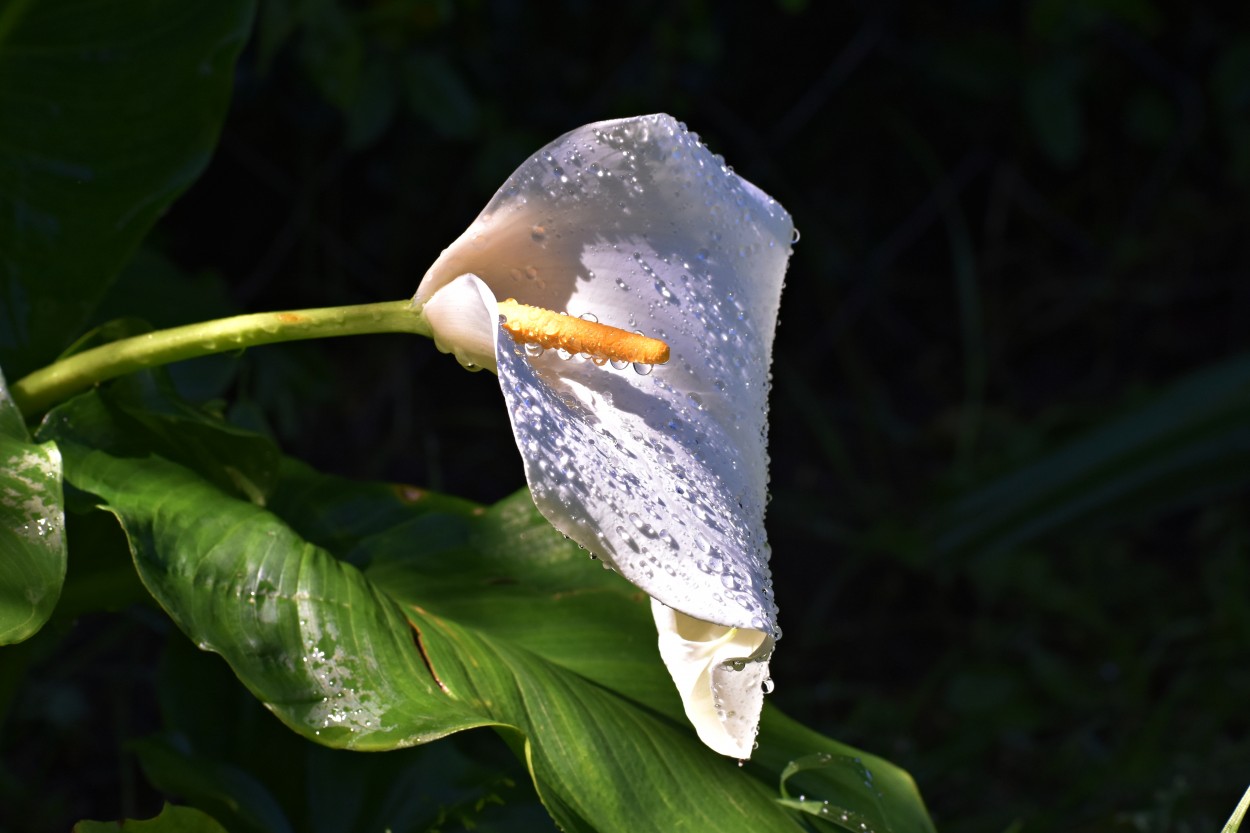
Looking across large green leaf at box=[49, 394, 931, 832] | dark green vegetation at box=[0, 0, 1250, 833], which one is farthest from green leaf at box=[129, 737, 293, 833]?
large green leaf at box=[49, 394, 931, 832]

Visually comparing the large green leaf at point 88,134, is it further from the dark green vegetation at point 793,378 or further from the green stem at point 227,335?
the green stem at point 227,335

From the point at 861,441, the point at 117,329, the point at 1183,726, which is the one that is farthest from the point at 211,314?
the point at 1183,726

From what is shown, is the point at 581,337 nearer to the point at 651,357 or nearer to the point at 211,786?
the point at 651,357

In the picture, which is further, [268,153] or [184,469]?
[268,153]

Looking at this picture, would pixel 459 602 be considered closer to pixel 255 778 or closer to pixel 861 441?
pixel 255 778

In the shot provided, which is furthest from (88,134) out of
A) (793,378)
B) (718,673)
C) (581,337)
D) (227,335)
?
(793,378)

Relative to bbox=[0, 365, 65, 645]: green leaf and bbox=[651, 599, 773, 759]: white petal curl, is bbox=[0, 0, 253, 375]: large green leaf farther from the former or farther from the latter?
bbox=[651, 599, 773, 759]: white petal curl

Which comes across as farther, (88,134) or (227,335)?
(88,134)

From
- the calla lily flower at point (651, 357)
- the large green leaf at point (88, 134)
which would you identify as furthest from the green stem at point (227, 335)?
the large green leaf at point (88, 134)
